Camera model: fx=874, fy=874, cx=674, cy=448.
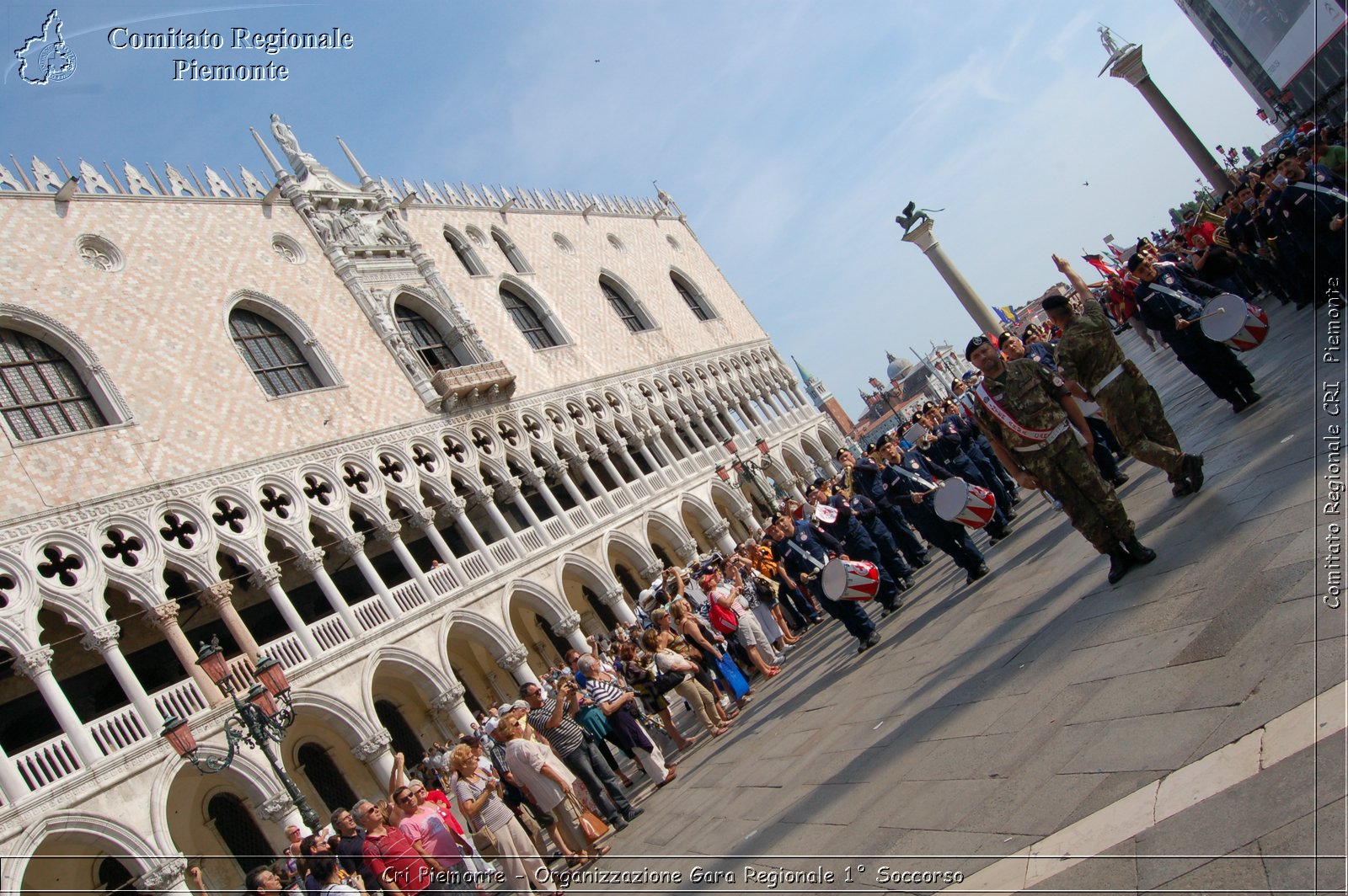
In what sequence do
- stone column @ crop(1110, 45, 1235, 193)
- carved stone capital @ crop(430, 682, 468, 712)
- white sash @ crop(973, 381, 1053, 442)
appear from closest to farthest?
white sash @ crop(973, 381, 1053, 442) → carved stone capital @ crop(430, 682, 468, 712) → stone column @ crop(1110, 45, 1235, 193)

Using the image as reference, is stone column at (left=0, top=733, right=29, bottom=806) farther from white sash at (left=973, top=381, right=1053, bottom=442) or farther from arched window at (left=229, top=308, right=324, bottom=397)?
white sash at (left=973, top=381, right=1053, bottom=442)

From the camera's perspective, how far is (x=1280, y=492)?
484 cm

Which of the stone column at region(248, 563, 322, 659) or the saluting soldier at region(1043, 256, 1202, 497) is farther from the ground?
the stone column at region(248, 563, 322, 659)

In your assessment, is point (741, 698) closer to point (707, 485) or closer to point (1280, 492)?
point (1280, 492)

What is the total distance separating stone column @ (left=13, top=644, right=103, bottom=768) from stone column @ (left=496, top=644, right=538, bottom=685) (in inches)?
304

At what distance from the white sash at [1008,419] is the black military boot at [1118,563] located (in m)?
0.82

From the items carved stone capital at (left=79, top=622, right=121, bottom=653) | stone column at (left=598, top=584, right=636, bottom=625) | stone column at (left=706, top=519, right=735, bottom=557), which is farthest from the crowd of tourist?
stone column at (left=706, top=519, right=735, bottom=557)

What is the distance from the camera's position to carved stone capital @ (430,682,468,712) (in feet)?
56.5

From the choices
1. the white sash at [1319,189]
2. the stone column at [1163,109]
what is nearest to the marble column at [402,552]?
the white sash at [1319,189]

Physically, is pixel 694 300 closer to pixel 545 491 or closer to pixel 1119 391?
pixel 545 491

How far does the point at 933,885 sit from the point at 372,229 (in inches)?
893

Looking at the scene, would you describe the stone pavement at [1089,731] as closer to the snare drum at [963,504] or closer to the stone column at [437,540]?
the snare drum at [963,504]

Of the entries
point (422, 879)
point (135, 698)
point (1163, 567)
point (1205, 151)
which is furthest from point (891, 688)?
point (1205, 151)

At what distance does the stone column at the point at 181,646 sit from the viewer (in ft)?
46.0
